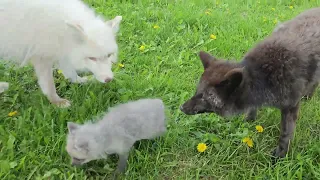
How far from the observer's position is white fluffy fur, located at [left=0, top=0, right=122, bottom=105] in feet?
11.3

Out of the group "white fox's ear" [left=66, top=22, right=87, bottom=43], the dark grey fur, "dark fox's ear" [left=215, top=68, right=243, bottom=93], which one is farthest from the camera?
"white fox's ear" [left=66, top=22, right=87, bottom=43]

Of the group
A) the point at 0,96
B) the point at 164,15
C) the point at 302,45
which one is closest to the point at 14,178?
the point at 0,96

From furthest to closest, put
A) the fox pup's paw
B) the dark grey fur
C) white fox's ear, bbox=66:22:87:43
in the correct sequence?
1. the fox pup's paw
2. white fox's ear, bbox=66:22:87:43
3. the dark grey fur

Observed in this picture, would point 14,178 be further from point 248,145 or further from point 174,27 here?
point 174,27

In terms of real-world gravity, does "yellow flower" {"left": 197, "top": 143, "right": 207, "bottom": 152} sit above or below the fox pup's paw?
above

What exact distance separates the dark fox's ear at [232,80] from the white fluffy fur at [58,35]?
1153 millimetres

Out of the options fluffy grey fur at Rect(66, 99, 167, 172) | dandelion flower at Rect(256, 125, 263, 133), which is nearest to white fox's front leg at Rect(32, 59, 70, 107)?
fluffy grey fur at Rect(66, 99, 167, 172)

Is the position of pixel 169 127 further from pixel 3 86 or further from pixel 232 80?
pixel 3 86

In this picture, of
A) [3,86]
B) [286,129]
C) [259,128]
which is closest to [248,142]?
[259,128]

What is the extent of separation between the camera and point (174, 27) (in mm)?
5789

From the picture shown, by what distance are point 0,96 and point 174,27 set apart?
2.91 meters

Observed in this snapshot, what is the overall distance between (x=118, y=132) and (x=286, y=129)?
155 centimetres

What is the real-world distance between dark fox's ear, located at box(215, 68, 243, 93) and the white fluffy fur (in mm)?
1153

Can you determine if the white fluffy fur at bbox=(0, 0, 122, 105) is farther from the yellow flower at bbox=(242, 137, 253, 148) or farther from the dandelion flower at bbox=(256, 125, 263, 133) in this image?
the dandelion flower at bbox=(256, 125, 263, 133)
